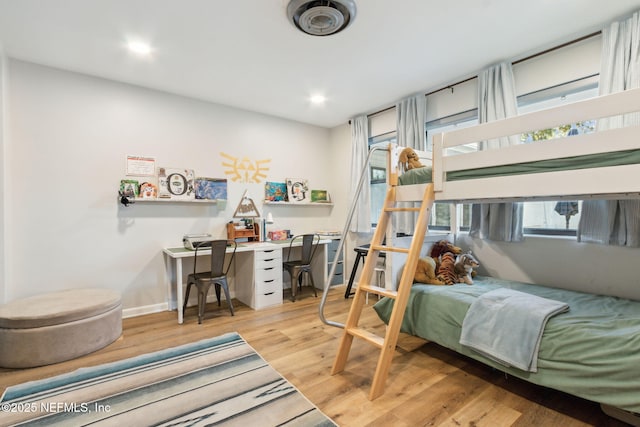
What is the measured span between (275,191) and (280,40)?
7.14 feet

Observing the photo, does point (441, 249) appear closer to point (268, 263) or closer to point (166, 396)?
point (268, 263)

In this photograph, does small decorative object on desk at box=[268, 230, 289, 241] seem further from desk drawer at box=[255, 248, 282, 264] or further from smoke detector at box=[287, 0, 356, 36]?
smoke detector at box=[287, 0, 356, 36]

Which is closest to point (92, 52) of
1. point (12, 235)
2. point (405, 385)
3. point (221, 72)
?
point (221, 72)

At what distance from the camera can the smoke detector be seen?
198 centimetres

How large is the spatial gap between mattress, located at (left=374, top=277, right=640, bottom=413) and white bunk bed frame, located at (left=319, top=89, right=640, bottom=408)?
0.45 meters

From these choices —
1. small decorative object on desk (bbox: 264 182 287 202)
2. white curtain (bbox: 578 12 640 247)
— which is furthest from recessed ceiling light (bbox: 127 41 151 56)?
white curtain (bbox: 578 12 640 247)

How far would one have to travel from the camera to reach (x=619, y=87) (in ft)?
6.95

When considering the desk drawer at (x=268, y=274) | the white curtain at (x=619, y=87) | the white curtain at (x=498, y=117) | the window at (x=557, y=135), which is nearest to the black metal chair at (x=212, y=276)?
the desk drawer at (x=268, y=274)

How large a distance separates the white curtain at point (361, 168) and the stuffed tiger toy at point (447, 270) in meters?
1.59

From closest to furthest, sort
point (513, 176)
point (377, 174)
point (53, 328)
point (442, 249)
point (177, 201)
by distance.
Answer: point (513, 176), point (53, 328), point (442, 249), point (177, 201), point (377, 174)

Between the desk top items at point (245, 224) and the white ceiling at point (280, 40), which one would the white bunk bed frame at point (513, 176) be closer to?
the white ceiling at point (280, 40)

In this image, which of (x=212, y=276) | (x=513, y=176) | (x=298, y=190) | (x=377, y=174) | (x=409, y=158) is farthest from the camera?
(x=298, y=190)

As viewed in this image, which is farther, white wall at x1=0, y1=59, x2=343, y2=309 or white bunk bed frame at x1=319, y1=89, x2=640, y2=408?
white wall at x1=0, y1=59, x2=343, y2=309

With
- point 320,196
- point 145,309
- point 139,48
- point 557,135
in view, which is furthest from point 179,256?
point 557,135
